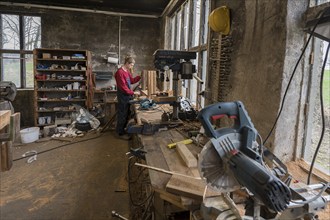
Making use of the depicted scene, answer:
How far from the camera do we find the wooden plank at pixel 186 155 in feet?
4.96

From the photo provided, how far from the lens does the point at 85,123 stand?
17.0ft

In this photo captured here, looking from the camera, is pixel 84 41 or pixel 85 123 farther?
pixel 84 41

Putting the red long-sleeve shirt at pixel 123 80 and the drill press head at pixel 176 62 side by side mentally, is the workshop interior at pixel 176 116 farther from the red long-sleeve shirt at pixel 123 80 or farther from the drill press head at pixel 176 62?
the red long-sleeve shirt at pixel 123 80

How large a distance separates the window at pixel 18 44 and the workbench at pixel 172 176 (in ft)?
16.1

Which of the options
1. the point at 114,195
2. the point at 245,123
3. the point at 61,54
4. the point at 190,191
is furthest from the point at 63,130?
the point at 245,123

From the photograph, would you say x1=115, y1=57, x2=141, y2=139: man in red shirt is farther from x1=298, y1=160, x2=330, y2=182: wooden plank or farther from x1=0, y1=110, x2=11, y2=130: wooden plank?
x1=298, y1=160, x2=330, y2=182: wooden plank

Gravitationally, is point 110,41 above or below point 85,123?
above

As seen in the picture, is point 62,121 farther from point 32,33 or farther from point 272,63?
point 272,63

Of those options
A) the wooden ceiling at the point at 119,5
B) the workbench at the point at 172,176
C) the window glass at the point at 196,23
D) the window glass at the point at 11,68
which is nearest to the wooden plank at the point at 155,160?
the workbench at the point at 172,176

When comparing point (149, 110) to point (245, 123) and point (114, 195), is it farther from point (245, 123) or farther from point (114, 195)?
point (245, 123)

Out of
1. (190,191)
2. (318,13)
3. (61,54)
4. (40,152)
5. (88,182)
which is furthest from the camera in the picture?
(61,54)

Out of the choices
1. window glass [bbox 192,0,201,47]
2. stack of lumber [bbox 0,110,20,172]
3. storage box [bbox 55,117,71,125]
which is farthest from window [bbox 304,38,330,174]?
storage box [bbox 55,117,71,125]

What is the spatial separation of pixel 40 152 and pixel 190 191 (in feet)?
11.7

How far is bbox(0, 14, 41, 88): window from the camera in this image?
5.54 meters
